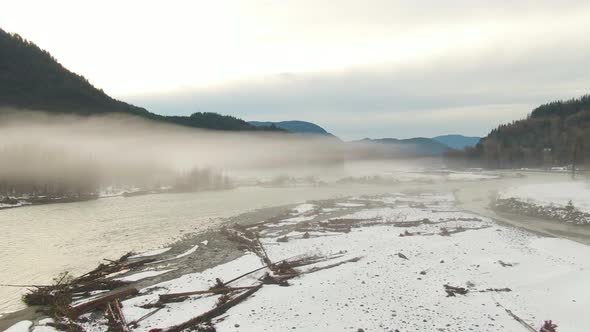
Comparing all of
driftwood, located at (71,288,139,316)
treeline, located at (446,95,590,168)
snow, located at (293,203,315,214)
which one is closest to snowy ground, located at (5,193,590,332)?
driftwood, located at (71,288,139,316)

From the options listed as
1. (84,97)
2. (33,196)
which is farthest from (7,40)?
(33,196)

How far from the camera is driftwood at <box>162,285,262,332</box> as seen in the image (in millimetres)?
13812

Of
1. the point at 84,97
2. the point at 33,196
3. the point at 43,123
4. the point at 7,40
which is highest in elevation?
the point at 7,40

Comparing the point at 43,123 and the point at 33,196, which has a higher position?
the point at 43,123

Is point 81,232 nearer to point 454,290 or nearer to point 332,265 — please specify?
point 332,265

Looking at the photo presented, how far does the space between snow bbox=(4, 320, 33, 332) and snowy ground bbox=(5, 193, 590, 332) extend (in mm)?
90

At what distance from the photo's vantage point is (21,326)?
14172 millimetres

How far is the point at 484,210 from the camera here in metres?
43.6

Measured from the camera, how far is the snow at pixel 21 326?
1387 centimetres

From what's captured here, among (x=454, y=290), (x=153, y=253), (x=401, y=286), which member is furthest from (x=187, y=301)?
(x=454, y=290)

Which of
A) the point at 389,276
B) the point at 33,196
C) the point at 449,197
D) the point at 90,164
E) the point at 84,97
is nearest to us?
the point at 389,276

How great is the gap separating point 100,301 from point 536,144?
19751cm

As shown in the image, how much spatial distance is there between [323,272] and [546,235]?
71.4 ft

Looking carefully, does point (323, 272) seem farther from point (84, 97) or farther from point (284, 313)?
point (84, 97)
